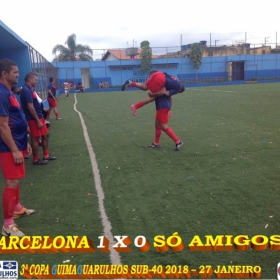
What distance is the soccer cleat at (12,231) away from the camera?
3.99 meters

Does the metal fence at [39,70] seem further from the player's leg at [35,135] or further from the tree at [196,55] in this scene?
the tree at [196,55]

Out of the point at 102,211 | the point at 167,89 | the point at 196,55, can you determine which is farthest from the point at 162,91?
the point at 196,55

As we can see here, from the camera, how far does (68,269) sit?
3336mm

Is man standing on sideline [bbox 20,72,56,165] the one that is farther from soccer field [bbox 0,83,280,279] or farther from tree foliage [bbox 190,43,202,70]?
tree foliage [bbox 190,43,202,70]

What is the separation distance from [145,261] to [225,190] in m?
2.25

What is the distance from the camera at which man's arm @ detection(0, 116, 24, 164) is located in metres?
3.80

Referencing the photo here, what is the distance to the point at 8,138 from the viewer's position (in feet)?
12.7

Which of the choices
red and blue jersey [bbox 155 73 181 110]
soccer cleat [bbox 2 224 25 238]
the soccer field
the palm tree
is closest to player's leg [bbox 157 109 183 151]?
red and blue jersey [bbox 155 73 181 110]

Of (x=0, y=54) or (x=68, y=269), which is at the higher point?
(x=0, y=54)

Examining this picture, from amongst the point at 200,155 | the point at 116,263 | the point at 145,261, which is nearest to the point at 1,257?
the point at 116,263

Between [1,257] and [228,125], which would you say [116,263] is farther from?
[228,125]

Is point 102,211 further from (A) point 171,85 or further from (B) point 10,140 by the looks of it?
(A) point 171,85

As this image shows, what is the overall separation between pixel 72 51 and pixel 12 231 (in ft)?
174

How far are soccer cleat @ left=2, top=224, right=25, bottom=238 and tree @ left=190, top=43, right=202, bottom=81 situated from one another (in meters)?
50.2
